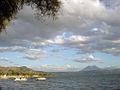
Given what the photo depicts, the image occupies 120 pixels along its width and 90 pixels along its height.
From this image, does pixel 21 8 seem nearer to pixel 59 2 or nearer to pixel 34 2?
pixel 34 2

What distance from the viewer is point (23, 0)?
940cm

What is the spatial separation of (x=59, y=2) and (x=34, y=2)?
0.77m

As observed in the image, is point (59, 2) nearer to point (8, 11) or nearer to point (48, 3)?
point (48, 3)

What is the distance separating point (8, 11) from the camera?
9.80 meters

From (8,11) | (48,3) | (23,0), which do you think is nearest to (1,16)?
(8,11)

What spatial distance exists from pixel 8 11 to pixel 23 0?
72cm

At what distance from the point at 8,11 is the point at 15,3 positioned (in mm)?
591

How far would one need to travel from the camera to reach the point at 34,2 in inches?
372

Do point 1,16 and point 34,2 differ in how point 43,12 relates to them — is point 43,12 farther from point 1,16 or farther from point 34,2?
point 1,16

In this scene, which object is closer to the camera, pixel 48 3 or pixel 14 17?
pixel 48 3

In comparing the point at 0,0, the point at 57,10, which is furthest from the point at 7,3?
the point at 57,10

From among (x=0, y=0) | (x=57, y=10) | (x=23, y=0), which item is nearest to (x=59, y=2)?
(x=57, y=10)

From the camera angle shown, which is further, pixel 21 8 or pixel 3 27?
pixel 3 27

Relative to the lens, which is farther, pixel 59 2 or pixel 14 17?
pixel 14 17
